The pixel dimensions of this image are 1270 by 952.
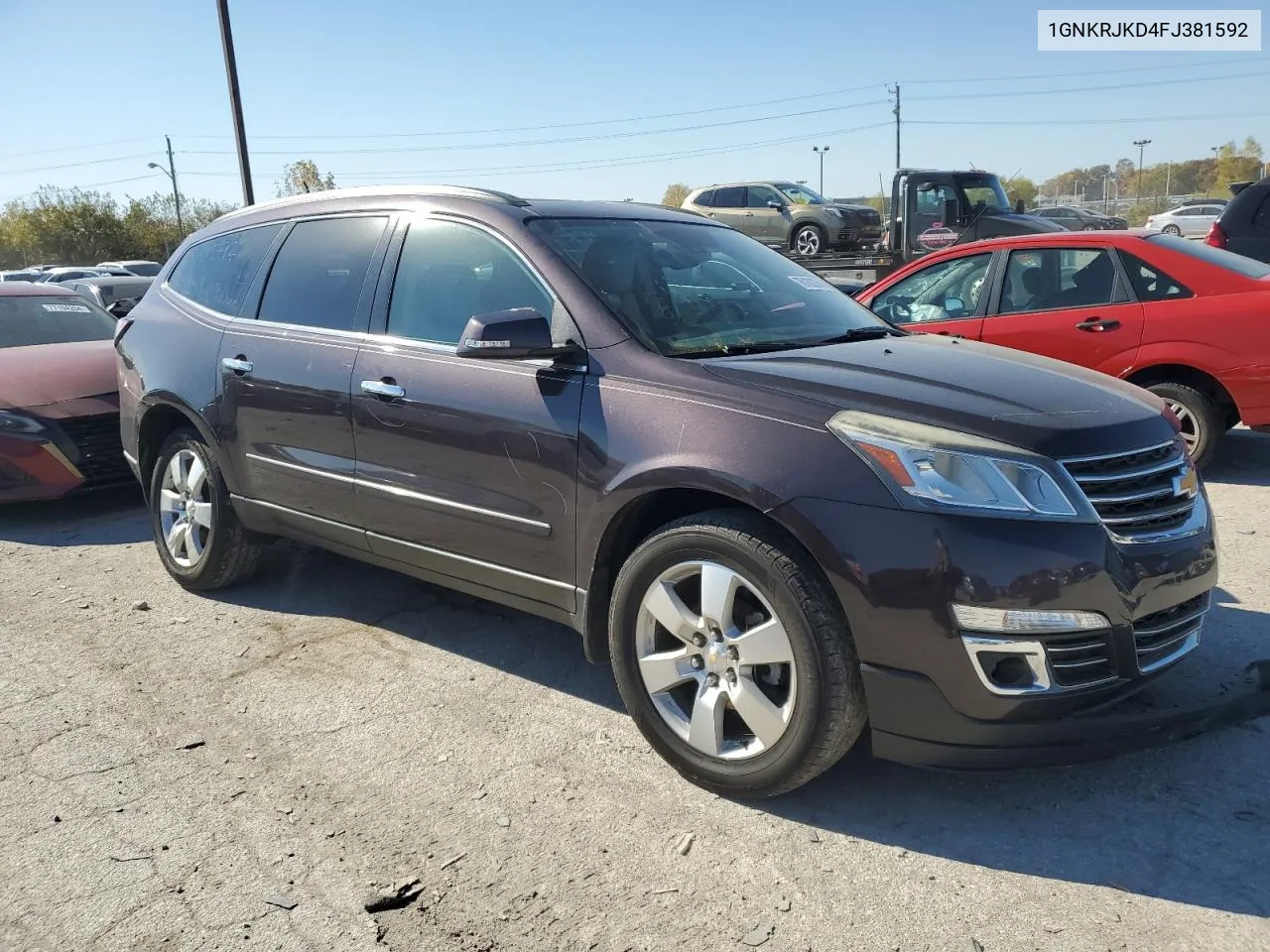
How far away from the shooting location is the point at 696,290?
3738 millimetres

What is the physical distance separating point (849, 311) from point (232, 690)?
287 centimetres

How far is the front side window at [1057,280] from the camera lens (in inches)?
262

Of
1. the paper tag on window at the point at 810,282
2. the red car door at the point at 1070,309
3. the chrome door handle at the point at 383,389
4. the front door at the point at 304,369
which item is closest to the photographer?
the chrome door handle at the point at 383,389

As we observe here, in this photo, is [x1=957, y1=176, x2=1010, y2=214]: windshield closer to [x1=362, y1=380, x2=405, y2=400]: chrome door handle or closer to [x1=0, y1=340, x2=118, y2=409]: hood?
[x1=0, y1=340, x2=118, y2=409]: hood

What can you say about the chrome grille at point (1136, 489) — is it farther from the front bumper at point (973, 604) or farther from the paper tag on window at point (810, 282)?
the paper tag on window at point (810, 282)

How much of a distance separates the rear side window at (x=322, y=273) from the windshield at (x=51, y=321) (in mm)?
4074

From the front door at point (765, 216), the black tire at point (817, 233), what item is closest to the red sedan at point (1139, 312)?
the black tire at point (817, 233)

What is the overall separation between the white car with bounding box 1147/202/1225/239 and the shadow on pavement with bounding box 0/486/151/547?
127ft

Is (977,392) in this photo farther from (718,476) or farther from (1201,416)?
(1201,416)

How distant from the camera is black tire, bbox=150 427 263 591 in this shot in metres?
4.77

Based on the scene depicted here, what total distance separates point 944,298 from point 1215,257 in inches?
67.6

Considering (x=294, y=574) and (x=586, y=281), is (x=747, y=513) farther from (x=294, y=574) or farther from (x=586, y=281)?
(x=294, y=574)

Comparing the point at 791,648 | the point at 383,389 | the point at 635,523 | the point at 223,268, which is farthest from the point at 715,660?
the point at 223,268

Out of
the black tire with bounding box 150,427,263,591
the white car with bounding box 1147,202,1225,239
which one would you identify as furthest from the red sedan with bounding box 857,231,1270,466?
the white car with bounding box 1147,202,1225,239
